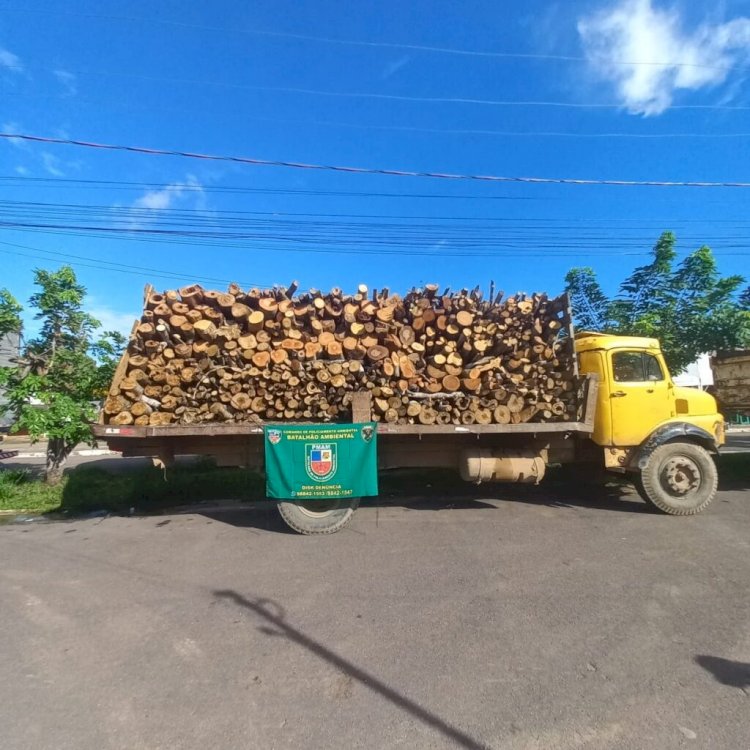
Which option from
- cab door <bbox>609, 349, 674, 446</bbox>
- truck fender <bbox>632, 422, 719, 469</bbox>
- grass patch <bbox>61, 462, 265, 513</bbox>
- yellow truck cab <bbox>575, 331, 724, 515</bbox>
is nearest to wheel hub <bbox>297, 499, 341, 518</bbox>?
grass patch <bbox>61, 462, 265, 513</bbox>

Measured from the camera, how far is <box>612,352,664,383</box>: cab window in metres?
7.51

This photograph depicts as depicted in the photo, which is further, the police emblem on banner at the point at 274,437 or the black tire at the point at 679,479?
the black tire at the point at 679,479

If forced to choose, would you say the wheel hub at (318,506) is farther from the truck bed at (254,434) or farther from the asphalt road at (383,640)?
the truck bed at (254,434)

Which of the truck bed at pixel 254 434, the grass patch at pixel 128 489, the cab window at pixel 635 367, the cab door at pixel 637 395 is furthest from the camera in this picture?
the grass patch at pixel 128 489

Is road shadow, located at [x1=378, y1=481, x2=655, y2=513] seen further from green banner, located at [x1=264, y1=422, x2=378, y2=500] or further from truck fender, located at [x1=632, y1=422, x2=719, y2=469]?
green banner, located at [x1=264, y1=422, x2=378, y2=500]

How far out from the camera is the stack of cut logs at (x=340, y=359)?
6688 mm

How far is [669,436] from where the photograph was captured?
7.22m

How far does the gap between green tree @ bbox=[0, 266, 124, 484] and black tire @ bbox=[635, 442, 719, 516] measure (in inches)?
364

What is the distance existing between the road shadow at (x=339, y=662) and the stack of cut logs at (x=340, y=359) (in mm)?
2743

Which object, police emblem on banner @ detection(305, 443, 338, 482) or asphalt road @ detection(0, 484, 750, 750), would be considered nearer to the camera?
asphalt road @ detection(0, 484, 750, 750)

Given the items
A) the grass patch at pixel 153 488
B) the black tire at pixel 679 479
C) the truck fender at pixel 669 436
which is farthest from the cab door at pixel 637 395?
the grass patch at pixel 153 488

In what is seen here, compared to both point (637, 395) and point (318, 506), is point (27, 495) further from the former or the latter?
point (637, 395)

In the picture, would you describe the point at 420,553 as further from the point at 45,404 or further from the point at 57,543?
the point at 45,404

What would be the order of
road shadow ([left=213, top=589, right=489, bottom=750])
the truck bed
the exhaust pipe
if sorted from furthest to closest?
the exhaust pipe
the truck bed
road shadow ([left=213, top=589, right=489, bottom=750])
